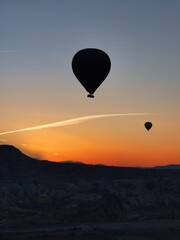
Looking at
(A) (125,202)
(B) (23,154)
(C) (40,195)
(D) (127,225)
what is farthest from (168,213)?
(B) (23,154)

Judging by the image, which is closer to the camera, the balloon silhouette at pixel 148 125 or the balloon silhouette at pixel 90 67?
the balloon silhouette at pixel 90 67

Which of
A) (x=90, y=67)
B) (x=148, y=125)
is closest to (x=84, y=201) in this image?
(x=148, y=125)

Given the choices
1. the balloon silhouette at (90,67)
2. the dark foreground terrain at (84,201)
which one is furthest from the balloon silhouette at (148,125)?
the balloon silhouette at (90,67)

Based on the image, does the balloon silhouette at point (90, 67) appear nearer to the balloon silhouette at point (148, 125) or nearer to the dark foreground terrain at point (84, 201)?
the balloon silhouette at point (148, 125)

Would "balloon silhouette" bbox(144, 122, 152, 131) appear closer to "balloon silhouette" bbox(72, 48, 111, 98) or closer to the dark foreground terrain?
the dark foreground terrain

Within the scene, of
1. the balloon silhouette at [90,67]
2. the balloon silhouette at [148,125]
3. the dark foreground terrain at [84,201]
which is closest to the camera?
the balloon silhouette at [90,67]

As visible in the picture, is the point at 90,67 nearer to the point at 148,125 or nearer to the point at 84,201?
the point at 148,125

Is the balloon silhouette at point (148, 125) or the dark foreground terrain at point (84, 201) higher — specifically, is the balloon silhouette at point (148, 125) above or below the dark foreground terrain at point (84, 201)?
above

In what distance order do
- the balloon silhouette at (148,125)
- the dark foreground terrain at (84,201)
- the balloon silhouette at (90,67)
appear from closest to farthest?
the balloon silhouette at (90,67)
the balloon silhouette at (148,125)
the dark foreground terrain at (84,201)
